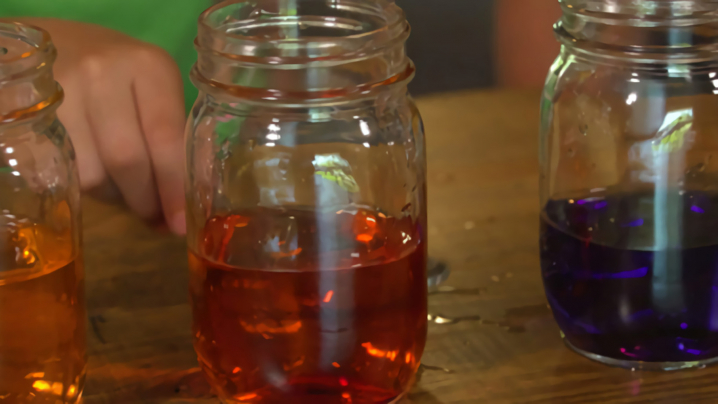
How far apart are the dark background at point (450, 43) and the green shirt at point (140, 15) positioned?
132 centimetres

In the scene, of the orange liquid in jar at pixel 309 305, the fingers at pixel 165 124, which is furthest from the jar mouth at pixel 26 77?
the fingers at pixel 165 124

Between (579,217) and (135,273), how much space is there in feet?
1.22

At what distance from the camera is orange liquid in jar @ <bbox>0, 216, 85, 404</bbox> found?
0.44 m

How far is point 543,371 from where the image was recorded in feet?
1.77

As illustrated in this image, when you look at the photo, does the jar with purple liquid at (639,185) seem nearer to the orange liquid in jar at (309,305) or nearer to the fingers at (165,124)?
the orange liquid in jar at (309,305)

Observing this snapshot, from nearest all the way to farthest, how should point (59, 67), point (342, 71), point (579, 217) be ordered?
point (342, 71)
point (579, 217)
point (59, 67)

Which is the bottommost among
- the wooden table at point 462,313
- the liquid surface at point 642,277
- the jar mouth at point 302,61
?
the wooden table at point 462,313

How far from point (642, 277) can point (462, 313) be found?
15 centimetres

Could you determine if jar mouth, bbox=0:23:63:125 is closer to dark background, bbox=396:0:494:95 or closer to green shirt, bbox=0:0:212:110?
Result: green shirt, bbox=0:0:212:110

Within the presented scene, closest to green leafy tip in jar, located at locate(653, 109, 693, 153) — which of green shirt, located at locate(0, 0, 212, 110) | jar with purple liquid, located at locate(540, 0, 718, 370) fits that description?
jar with purple liquid, located at locate(540, 0, 718, 370)

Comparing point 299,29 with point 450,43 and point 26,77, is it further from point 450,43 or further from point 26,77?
point 450,43

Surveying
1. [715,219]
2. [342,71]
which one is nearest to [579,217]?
[715,219]

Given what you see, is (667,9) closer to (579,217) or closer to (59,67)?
(579,217)

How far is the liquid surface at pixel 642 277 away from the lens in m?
0.52
